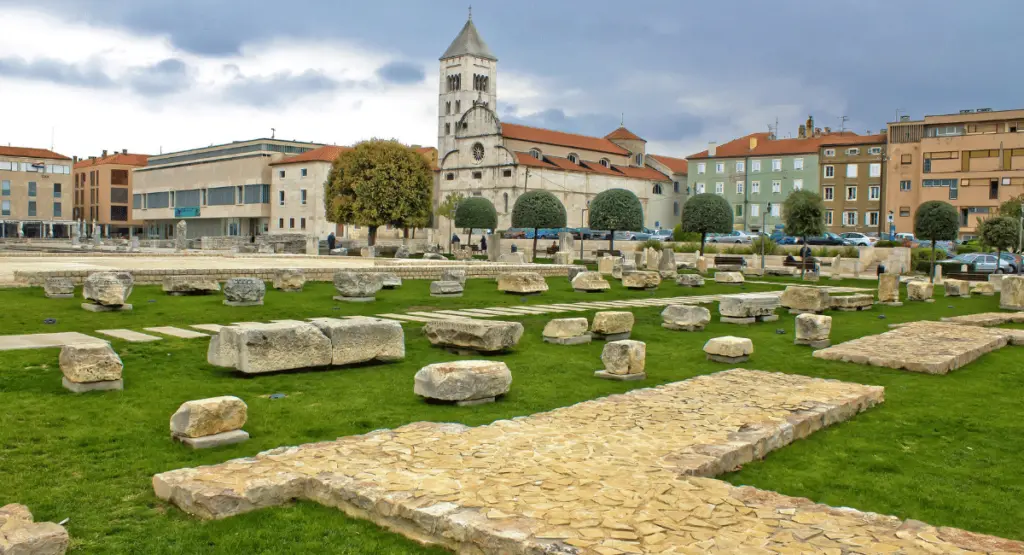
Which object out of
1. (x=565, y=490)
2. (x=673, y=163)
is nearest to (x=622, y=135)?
(x=673, y=163)

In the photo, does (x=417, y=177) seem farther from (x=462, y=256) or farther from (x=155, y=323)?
(x=155, y=323)

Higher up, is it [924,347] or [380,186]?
[380,186]

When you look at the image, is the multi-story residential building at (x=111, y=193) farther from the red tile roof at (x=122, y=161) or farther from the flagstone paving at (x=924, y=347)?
the flagstone paving at (x=924, y=347)

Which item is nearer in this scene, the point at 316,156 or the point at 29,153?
the point at 316,156

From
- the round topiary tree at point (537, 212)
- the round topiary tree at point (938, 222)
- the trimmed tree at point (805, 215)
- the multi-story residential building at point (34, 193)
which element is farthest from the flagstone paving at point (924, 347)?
the multi-story residential building at point (34, 193)

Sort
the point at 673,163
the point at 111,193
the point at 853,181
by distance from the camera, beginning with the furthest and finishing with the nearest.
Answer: the point at 111,193
the point at 673,163
the point at 853,181

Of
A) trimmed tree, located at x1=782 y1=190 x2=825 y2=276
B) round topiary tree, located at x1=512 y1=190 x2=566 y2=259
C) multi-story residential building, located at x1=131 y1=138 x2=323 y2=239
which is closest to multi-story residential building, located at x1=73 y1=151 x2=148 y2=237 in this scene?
multi-story residential building, located at x1=131 y1=138 x2=323 y2=239

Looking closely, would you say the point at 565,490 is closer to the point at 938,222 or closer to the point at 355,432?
the point at 355,432

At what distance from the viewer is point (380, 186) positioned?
55656 millimetres

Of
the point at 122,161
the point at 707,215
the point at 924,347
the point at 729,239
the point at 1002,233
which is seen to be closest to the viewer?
the point at 924,347

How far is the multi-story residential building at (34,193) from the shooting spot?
92500mm

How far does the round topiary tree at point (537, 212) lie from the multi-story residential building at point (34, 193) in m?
71.5

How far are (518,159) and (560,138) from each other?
8.76 meters

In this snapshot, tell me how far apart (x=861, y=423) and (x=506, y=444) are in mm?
3814
